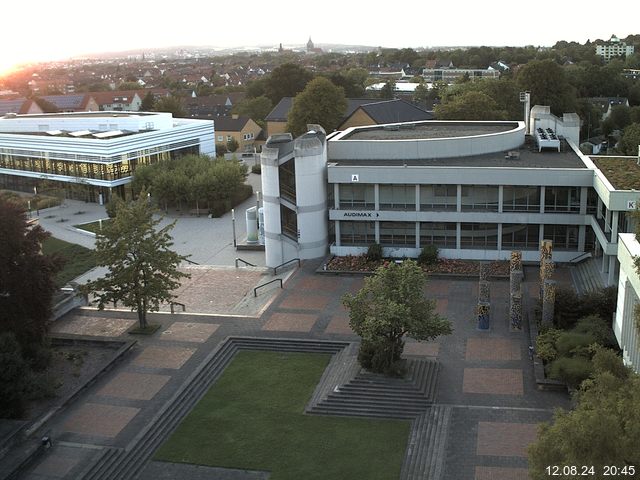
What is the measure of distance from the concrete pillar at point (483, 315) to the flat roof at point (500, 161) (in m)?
13.1

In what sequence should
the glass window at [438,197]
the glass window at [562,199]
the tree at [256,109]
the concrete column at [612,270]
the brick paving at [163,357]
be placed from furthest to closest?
the tree at [256,109] < the glass window at [438,197] < the glass window at [562,199] < the concrete column at [612,270] < the brick paving at [163,357]

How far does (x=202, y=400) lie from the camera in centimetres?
2648

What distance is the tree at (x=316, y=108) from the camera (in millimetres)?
73750

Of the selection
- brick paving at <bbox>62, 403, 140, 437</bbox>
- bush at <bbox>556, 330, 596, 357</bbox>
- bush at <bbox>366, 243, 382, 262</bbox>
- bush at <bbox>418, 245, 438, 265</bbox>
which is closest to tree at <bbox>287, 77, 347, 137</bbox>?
bush at <bbox>366, 243, 382, 262</bbox>

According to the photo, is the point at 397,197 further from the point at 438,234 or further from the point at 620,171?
the point at 620,171

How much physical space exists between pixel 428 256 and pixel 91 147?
3632cm

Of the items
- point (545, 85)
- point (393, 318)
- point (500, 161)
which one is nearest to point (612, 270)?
point (500, 161)

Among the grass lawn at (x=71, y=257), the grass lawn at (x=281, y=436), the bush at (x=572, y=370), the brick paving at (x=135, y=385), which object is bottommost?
the grass lawn at (x=281, y=436)

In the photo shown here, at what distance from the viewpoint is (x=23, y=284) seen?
27672 mm

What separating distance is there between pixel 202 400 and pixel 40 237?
376 inches

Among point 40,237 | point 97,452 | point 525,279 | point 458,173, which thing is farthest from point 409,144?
point 97,452

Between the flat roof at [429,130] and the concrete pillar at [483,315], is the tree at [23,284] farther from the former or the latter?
the flat roof at [429,130]

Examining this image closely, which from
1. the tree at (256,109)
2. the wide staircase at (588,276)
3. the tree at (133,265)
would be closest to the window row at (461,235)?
the wide staircase at (588,276)

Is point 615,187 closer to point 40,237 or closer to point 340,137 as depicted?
point 340,137
